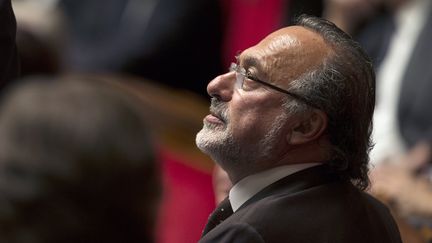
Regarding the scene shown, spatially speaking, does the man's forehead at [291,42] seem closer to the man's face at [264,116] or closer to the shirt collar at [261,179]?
the man's face at [264,116]

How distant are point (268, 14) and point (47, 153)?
383 centimetres

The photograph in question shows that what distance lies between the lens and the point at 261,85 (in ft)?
8.32

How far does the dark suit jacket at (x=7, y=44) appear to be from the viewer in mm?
2707

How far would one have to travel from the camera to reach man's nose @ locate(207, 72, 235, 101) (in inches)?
102

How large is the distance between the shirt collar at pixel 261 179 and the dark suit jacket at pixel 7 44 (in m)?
0.66

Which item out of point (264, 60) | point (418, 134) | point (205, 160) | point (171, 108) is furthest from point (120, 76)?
point (264, 60)

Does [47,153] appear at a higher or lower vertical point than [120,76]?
higher

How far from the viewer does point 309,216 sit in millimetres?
2363

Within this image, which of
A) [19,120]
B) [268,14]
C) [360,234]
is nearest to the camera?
[19,120]

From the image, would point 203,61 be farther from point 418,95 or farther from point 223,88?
point 223,88

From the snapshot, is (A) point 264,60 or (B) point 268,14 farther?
(B) point 268,14

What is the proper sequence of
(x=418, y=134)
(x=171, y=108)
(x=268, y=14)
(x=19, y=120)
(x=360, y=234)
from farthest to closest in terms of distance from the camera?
(x=268, y=14)
(x=171, y=108)
(x=418, y=134)
(x=360, y=234)
(x=19, y=120)

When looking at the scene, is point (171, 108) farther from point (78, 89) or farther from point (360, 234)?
point (78, 89)

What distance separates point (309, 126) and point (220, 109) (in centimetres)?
21
